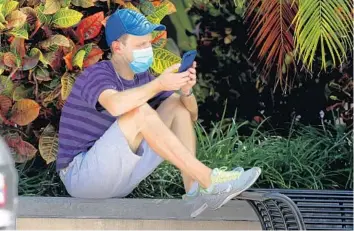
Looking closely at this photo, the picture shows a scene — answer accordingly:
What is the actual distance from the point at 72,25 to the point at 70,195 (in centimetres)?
104

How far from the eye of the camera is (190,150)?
6211 millimetres

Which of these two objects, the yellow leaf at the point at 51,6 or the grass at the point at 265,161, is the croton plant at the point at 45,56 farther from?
the grass at the point at 265,161

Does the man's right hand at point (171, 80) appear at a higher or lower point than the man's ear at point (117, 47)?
higher

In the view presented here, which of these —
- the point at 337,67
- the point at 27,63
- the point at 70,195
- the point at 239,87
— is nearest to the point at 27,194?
the point at 70,195

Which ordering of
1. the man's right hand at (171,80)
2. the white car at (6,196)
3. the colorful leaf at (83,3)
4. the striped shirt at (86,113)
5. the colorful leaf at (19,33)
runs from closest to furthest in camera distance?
the white car at (6,196) < the man's right hand at (171,80) < the striped shirt at (86,113) < the colorful leaf at (19,33) < the colorful leaf at (83,3)

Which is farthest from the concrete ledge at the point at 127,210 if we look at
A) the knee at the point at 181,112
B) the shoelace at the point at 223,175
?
the knee at the point at 181,112

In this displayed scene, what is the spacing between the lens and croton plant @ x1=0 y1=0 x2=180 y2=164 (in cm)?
650

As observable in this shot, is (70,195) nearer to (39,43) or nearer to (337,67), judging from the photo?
(39,43)

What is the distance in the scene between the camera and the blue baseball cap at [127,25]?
6.28 m

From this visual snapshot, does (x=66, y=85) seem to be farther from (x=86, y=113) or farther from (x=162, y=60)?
(x=162, y=60)

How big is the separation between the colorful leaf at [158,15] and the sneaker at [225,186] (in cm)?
114

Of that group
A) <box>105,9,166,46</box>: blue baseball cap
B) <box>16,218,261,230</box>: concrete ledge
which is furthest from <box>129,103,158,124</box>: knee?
<box>16,218,261,230</box>: concrete ledge

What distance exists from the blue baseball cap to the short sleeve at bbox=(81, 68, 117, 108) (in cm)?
24

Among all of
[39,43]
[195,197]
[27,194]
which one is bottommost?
[27,194]
